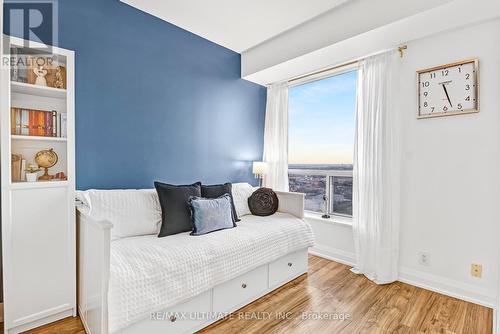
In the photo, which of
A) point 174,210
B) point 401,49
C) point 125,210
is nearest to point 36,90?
point 125,210

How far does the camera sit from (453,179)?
219 centimetres

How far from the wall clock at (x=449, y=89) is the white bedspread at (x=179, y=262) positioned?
178cm

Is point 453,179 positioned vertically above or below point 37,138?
below

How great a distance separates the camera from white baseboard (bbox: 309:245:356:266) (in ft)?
9.30

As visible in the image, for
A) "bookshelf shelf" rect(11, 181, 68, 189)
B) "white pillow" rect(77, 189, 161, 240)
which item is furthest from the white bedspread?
"bookshelf shelf" rect(11, 181, 68, 189)

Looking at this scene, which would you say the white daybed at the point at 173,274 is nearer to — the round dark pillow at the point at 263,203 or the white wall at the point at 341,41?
the round dark pillow at the point at 263,203

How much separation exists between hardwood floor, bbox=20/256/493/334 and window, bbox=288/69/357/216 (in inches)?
43.1

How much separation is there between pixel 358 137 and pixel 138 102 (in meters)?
2.35

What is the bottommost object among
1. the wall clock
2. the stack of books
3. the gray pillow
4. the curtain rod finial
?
the gray pillow

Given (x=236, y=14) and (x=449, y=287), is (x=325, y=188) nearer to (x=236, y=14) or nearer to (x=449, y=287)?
(x=449, y=287)

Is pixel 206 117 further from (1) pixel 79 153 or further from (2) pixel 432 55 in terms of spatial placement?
(2) pixel 432 55

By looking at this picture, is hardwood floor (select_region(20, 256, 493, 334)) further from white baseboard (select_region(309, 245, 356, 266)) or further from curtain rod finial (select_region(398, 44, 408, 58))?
curtain rod finial (select_region(398, 44, 408, 58))

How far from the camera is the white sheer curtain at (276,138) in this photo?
354cm

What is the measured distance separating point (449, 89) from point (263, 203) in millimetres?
2084
